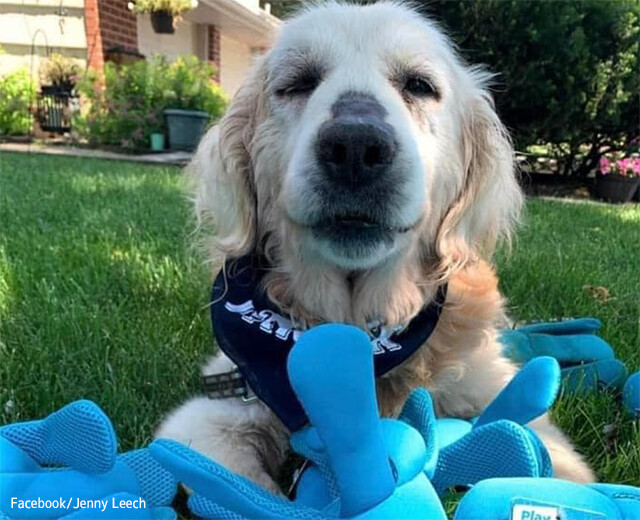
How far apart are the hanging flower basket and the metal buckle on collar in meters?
13.8

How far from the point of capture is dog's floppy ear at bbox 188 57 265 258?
2.53 metres

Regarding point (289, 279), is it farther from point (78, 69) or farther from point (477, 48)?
point (78, 69)

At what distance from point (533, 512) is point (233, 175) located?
1645 millimetres

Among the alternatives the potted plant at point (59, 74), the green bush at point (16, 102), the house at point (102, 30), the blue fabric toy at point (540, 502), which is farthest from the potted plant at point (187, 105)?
the blue fabric toy at point (540, 502)

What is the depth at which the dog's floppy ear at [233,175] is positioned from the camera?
2.53 m

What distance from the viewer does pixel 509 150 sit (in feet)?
9.14

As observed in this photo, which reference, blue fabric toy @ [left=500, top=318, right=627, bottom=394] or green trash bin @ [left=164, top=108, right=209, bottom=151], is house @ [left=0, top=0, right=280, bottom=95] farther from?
blue fabric toy @ [left=500, top=318, right=627, bottom=394]

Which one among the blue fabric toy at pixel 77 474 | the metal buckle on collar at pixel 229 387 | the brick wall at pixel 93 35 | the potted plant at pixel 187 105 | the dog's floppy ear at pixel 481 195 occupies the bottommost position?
the metal buckle on collar at pixel 229 387

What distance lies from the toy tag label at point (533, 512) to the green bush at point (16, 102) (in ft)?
45.5

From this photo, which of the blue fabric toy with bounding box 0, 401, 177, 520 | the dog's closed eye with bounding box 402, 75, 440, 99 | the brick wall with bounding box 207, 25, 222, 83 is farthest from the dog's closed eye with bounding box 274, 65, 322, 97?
the brick wall with bounding box 207, 25, 222, 83

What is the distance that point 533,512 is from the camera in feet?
4.51

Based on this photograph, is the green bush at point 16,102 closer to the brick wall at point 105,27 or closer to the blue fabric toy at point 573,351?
the brick wall at point 105,27

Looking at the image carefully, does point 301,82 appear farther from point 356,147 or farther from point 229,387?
point 229,387

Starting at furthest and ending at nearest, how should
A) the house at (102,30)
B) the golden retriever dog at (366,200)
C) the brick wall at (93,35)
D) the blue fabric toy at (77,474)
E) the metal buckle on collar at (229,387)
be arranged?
the brick wall at (93,35), the house at (102,30), the metal buckle on collar at (229,387), the golden retriever dog at (366,200), the blue fabric toy at (77,474)
